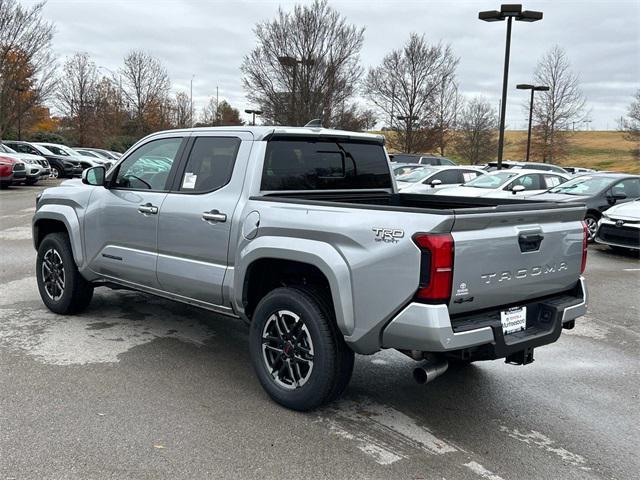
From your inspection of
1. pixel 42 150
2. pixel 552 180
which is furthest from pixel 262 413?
pixel 42 150

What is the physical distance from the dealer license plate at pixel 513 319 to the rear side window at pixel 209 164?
220cm

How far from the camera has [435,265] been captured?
10.7 ft

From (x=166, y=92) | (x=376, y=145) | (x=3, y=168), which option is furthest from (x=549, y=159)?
(x=376, y=145)

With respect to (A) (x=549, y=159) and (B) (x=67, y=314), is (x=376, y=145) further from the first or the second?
(A) (x=549, y=159)

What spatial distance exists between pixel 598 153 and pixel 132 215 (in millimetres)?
82899

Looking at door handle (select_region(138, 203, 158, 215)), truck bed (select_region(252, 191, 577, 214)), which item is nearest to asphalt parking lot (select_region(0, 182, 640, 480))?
door handle (select_region(138, 203, 158, 215))

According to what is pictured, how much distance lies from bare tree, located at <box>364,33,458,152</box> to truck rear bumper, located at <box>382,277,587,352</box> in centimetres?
3478

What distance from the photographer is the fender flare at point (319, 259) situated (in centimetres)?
361

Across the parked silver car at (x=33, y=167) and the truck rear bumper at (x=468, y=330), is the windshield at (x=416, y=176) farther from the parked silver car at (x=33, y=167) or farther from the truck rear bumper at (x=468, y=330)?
the truck rear bumper at (x=468, y=330)

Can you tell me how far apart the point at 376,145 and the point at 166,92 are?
48.8 meters

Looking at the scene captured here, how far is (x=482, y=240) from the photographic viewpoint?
11.2ft

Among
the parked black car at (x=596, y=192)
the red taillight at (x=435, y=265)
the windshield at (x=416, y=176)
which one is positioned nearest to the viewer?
the red taillight at (x=435, y=265)

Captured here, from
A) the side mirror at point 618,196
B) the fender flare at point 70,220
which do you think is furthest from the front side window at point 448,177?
the fender flare at point 70,220

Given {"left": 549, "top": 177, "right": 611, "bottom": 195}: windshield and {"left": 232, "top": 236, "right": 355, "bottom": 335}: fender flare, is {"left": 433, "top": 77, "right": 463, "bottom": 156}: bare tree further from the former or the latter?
{"left": 232, "top": 236, "right": 355, "bottom": 335}: fender flare
